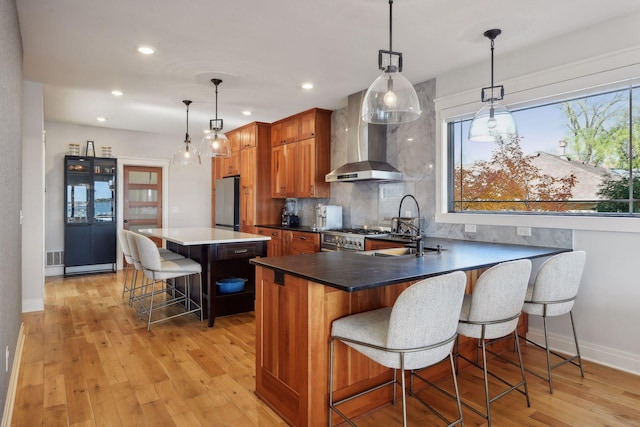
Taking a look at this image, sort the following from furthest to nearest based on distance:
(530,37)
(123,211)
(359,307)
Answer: (123,211) → (530,37) → (359,307)

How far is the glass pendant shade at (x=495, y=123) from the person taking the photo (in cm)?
256

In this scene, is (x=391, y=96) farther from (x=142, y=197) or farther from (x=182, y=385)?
(x=142, y=197)

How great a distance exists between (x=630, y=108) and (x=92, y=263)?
23.6ft

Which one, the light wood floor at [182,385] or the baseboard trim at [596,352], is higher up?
the baseboard trim at [596,352]

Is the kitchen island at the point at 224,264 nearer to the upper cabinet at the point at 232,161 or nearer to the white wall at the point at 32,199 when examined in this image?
the white wall at the point at 32,199

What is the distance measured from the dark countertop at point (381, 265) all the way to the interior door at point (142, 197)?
556cm

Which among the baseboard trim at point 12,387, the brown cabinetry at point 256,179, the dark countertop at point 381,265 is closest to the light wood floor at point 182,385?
the baseboard trim at point 12,387

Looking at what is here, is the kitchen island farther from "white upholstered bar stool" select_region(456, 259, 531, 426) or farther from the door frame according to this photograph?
the door frame

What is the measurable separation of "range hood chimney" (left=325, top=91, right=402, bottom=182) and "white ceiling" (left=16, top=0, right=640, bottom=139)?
0.90 feet

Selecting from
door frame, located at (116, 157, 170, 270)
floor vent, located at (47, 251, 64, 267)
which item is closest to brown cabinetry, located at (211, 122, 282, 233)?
door frame, located at (116, 157, 170, 270)

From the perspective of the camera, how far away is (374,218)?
4.79 meters

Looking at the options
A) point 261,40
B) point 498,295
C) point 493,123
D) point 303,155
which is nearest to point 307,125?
point 303,155

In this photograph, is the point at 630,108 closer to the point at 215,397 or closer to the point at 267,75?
the point at 267,75

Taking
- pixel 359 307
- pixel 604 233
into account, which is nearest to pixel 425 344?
pixel 359 307
